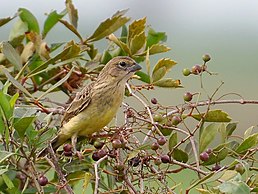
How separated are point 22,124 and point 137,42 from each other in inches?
21.2

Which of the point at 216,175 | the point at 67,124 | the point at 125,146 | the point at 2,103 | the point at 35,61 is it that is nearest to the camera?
the point at 216,175

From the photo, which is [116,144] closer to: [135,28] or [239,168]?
[239,168]

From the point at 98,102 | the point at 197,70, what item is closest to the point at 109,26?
the point at 98,102

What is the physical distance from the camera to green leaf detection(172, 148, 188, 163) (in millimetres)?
1501

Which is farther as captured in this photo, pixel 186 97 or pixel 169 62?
pixel 169 62

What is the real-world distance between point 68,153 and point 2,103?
233mm

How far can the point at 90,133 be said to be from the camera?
5.76 feet

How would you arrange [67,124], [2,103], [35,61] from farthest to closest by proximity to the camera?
[35,61] < [67,124] < [2,103]

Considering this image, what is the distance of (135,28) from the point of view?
1858 mm

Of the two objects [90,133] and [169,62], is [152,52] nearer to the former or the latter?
[169,62]

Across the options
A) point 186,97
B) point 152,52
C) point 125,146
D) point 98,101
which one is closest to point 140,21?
point 152,52

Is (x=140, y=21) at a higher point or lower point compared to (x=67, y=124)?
higher

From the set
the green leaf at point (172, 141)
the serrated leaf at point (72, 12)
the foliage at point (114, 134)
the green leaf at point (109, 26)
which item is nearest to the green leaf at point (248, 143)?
the foliage at point (114, 134)

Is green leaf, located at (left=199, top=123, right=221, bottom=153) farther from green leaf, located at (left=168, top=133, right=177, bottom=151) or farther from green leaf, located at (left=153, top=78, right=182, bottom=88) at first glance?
green leaf, located at (left=153, top=78, right=182, bottom=88)
